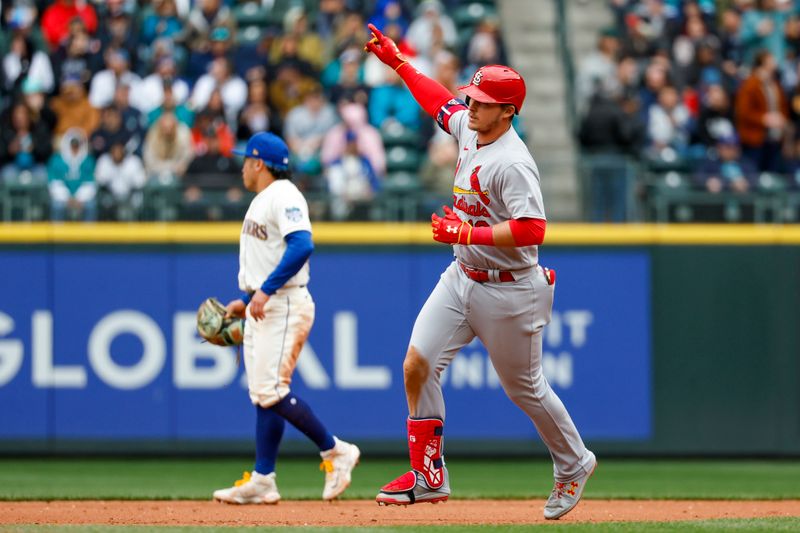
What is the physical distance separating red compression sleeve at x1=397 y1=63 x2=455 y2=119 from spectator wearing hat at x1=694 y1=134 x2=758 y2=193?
4.75m

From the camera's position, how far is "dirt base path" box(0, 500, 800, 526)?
6.78m

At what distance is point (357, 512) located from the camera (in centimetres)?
726

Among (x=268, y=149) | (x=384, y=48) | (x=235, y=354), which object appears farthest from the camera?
(x=235, y=354)

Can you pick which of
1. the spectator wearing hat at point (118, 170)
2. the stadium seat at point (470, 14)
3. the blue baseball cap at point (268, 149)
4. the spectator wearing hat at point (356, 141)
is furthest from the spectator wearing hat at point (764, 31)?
the blue baseball cap at point (268, 149)

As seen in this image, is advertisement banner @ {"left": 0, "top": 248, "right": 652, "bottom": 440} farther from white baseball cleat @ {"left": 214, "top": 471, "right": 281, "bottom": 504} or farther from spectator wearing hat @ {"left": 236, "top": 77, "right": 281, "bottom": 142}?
white baseball cleat @ {"left": 214, "top": 471, "right": 281, "bottom": 504}

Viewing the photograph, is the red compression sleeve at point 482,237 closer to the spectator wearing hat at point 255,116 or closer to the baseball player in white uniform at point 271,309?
the baseball player in white uniform at point 271,309

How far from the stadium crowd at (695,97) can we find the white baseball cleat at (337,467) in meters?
4.12

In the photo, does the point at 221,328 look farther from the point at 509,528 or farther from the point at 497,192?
the point at 509,528

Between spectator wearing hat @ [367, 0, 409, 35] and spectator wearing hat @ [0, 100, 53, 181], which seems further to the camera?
spectator wearing hat @ [367, 0, 409, 35]

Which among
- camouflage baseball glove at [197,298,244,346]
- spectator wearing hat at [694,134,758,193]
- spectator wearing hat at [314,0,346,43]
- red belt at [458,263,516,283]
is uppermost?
spectator wearing hat at [314,0,346,43]

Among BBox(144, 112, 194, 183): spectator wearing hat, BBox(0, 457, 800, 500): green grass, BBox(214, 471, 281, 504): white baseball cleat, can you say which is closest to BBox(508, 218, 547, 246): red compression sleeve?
BBox(214, 471, 281, 504): white baseball cleat

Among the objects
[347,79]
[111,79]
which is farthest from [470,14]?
[111,79]

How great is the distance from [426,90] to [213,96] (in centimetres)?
584

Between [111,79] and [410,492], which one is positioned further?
[111,79]
